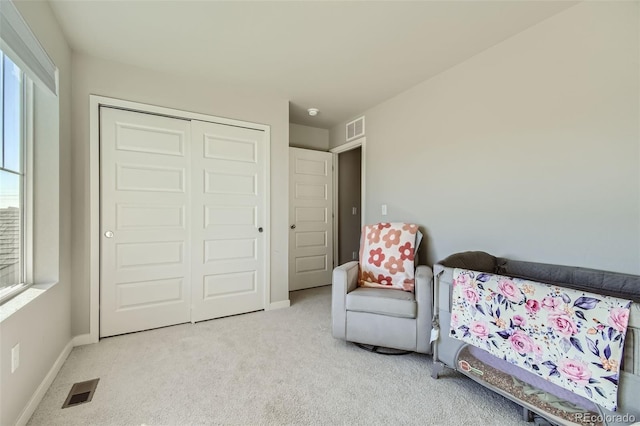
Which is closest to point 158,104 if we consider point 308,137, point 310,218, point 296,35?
point 296,35

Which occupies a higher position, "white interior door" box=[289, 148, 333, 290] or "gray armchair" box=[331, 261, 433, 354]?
"white interior door" box=[289, 148, 333, 290]

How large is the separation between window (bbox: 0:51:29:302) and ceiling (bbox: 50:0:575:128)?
61cm

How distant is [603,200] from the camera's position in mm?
1628

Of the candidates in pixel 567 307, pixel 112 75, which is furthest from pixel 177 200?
pixel 567 307

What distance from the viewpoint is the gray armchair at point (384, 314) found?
197 centimetres

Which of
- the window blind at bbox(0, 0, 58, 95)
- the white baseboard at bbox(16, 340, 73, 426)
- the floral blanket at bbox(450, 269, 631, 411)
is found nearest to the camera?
the floral blanket at bbox(450, 269, 631, 411)

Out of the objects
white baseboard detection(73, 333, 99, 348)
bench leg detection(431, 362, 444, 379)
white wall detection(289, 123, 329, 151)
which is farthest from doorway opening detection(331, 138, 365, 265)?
white baseboard detection(73, 333, 99, 348)

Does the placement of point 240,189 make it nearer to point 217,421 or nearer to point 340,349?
point 340,349

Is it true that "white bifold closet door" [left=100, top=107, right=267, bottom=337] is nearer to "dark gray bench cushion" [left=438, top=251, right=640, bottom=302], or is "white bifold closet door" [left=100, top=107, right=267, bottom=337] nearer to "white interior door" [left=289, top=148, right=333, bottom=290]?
"white interior door" [left=289, top=148, right=333, bottom=290]

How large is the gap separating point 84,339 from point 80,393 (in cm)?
79

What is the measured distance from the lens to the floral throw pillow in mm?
2414

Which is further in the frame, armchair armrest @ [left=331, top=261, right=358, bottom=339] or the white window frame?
armchair armrest @ [left=331, top=261, right=358, bottom=339]

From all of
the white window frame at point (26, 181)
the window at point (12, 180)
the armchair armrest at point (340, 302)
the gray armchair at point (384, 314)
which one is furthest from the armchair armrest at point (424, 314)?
the white window frame at point (26, 181)

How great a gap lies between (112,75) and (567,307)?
349 cm
